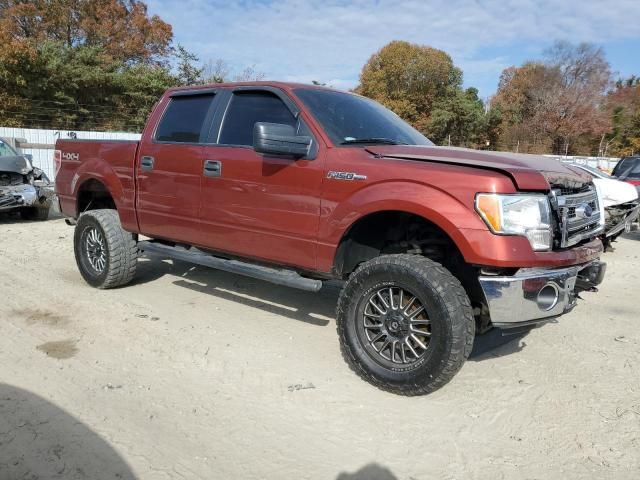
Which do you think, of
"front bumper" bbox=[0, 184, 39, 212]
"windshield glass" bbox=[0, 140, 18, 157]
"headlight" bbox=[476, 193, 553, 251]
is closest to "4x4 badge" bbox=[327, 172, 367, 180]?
"headlight" bbox=[476, 193, 553, 251]

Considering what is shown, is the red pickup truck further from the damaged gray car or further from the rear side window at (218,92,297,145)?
the damaged gray car

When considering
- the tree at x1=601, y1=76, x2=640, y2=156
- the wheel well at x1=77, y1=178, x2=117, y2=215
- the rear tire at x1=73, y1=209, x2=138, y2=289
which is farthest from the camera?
the tree at x1=601, y1=76, x2=640, y2=156

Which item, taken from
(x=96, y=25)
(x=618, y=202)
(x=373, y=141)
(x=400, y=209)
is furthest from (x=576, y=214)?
(x=96, y=25)

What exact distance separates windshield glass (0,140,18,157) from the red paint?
18.6 feet

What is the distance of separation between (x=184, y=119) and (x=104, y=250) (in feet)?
5.38

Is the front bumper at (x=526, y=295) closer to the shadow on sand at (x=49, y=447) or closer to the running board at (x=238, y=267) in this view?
the running board at (x=238, y=267)

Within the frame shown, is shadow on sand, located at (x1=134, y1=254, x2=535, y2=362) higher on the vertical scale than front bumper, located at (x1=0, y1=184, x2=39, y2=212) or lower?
lower

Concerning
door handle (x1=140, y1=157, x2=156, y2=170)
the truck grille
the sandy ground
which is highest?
door handle (x1=140, y1=157, x2=156, y2=170)

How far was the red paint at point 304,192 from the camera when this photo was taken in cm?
312

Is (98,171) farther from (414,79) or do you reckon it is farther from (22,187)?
(414,79)

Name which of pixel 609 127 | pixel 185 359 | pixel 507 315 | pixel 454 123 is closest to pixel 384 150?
pixel 507 315

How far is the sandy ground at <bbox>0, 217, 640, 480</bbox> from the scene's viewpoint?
271 cm

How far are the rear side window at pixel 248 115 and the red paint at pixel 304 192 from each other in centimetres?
10

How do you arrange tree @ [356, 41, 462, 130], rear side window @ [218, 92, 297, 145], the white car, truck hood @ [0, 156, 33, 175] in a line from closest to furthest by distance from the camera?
rear side window @ [218, 92, 297, 145] → the white car → truck hood @ [0, 156, 33, 175] → tree @ [356, 41, 462, 130]
